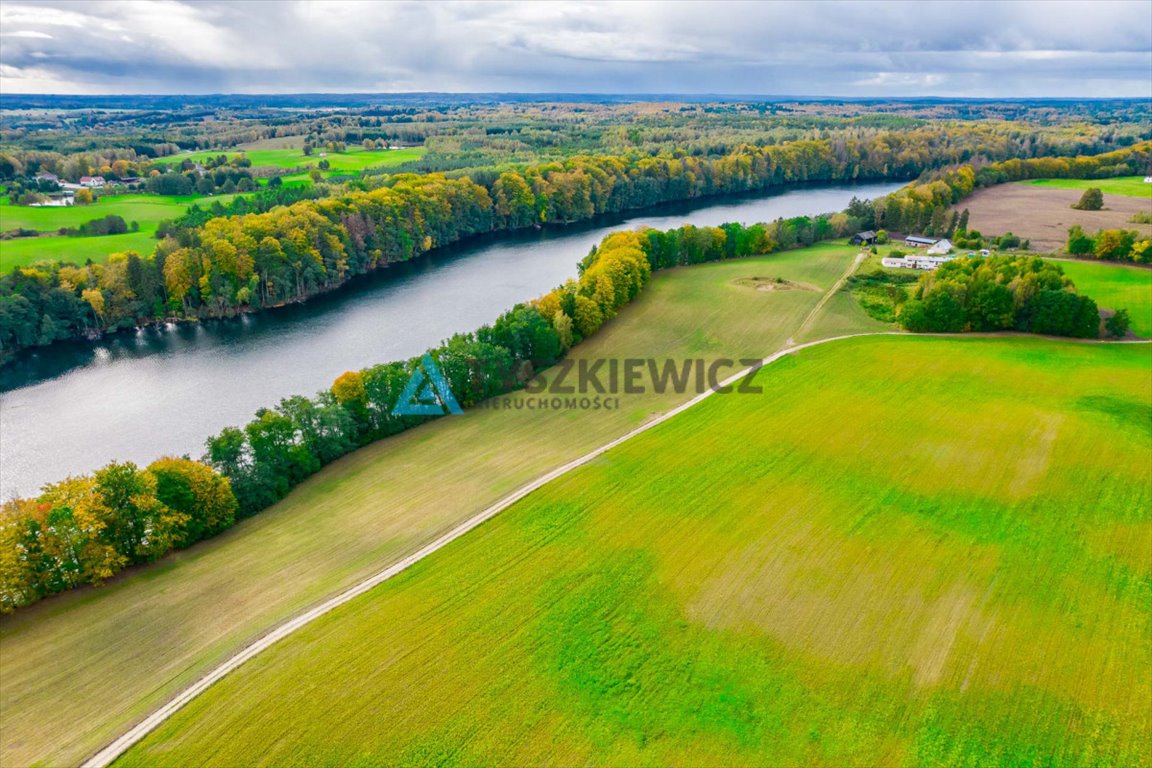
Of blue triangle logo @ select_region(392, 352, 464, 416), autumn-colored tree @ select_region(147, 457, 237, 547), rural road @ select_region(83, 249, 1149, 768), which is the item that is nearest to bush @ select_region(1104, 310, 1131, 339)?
rural road @ select_region(83, 249, 1149, 768)

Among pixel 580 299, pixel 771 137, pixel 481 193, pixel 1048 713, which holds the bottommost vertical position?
pixel 1048 713

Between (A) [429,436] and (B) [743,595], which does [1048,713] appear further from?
(A) [429,436]

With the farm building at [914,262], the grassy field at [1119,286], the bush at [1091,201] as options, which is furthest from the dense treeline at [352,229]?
the grassy field at [1119,286]

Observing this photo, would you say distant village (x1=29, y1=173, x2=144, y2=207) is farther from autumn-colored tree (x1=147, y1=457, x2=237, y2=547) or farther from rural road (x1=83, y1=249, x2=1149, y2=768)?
rural road (x1=83, y1=249, x2=1149, y2=768)

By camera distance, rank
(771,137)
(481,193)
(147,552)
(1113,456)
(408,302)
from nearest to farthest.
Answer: (147,552) < (1113,456) < (408,302) < (481,193) < (771,137)

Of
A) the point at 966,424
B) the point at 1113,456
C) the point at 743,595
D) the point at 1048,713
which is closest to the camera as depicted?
the point at 1048,713

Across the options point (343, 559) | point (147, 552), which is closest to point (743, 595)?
point (343, 559)

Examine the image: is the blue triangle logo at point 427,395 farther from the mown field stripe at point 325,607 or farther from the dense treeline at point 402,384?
the mown field stripe at point 325,607
